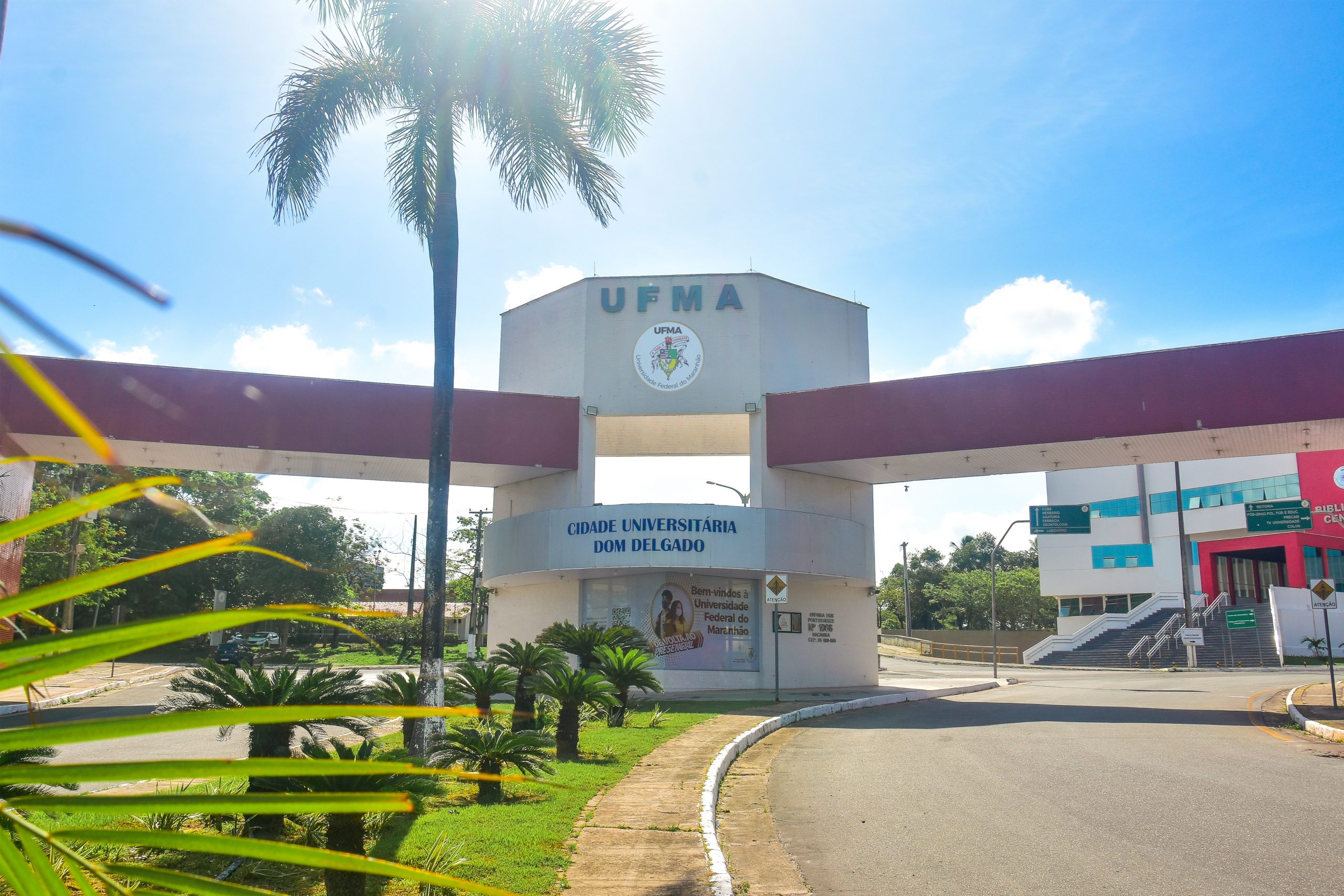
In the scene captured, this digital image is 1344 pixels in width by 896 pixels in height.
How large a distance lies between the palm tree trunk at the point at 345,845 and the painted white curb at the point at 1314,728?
1489cm

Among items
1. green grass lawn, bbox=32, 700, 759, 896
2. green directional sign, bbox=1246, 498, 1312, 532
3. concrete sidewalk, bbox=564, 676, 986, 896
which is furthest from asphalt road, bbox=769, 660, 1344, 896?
green directional sign, bbox=1246, 498, 1312, 532

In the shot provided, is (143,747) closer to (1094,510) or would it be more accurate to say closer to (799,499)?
(799,499)

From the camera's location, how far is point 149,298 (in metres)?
1.13

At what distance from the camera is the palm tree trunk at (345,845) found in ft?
19.9

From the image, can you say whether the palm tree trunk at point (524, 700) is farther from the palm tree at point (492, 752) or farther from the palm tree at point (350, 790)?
the palm tree at point (350, 790)

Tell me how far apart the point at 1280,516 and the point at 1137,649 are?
1013 centimetres

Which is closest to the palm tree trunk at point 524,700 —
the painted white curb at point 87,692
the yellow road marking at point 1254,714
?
the painted white curb at point 87,692

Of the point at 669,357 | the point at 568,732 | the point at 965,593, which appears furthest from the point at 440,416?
the point at 965,593

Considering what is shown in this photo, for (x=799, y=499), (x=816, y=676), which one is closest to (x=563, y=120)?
(x=799, y=499)

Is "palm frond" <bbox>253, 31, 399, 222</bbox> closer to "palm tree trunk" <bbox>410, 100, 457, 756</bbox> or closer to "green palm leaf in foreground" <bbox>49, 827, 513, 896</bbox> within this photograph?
"palm tree trunk" <bbox>410, 100, 457, 756</bbox>

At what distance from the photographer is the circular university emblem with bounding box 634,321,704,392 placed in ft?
96.5

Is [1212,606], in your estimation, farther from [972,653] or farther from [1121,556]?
[972,653]

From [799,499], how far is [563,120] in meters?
15.6

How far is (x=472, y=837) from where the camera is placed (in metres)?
8.16
